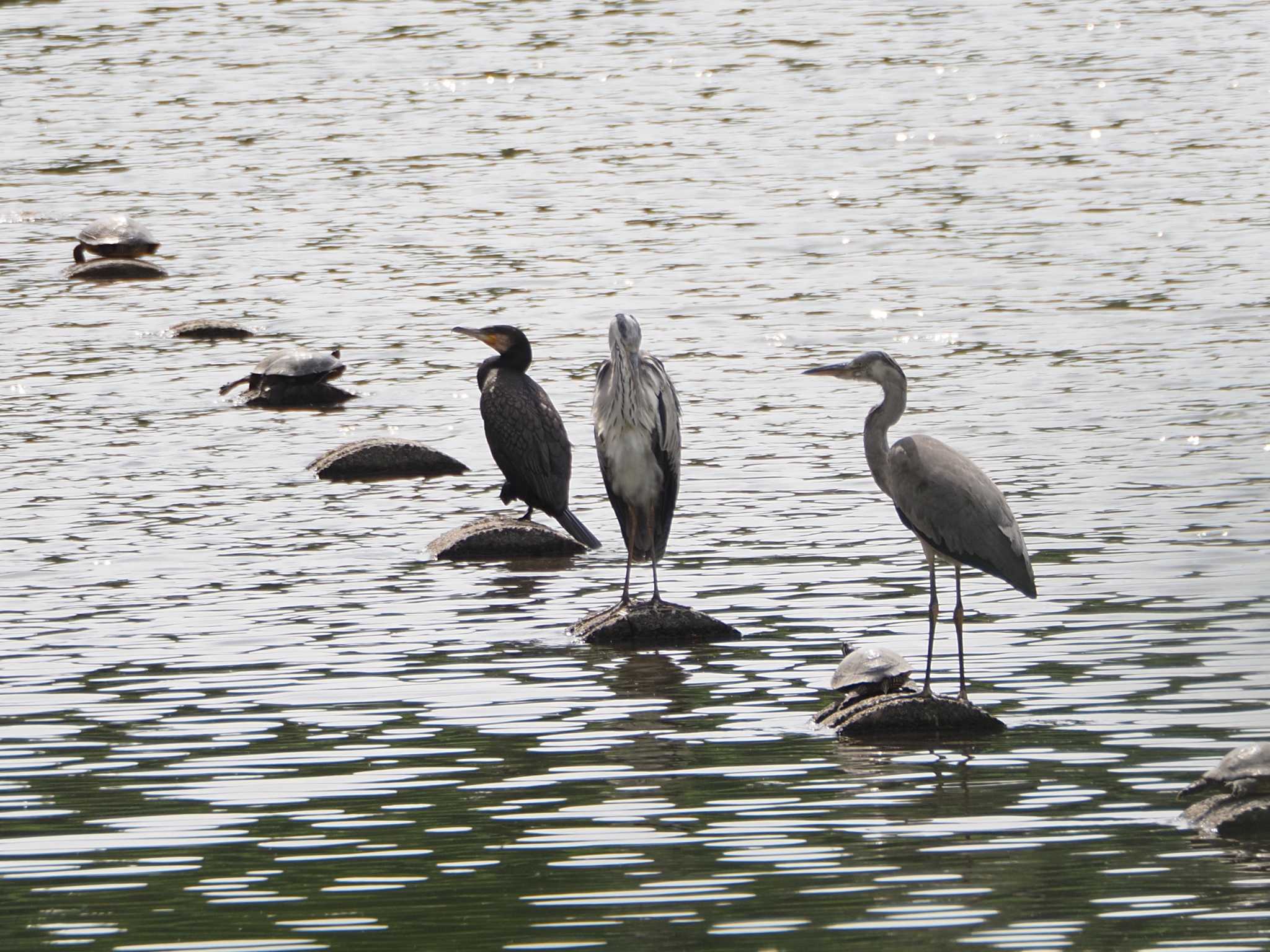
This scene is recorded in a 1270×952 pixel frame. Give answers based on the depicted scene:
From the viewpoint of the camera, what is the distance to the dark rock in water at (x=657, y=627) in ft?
40.6

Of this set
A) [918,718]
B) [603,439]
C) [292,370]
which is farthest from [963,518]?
[292,370]

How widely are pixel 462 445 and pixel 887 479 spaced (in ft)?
25.8

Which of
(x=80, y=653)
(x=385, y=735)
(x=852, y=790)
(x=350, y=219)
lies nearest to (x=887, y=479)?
(x=852, y=790)

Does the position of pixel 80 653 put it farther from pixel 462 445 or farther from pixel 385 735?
pixel 462 445

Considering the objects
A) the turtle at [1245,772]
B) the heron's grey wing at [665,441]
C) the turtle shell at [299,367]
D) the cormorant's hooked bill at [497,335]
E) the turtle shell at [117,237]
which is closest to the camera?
the turtle at [1245,772]

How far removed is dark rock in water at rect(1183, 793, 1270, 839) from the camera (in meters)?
8.80

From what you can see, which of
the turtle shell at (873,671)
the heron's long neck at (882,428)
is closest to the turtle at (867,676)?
the turtle shell at (873,671)

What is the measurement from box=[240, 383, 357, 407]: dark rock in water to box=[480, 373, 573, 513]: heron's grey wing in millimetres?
5060

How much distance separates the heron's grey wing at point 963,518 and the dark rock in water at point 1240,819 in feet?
6.37

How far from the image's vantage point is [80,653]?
1243 centimetres

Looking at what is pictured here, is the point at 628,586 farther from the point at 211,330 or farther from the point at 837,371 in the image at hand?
the point at 211,330

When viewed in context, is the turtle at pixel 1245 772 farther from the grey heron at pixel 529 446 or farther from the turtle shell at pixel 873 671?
→ the grey heron at pixel 529 446

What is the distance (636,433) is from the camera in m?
12.9

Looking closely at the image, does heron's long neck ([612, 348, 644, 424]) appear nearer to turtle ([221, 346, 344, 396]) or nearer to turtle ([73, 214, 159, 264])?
turtle ([221, 346, 344, 396])
